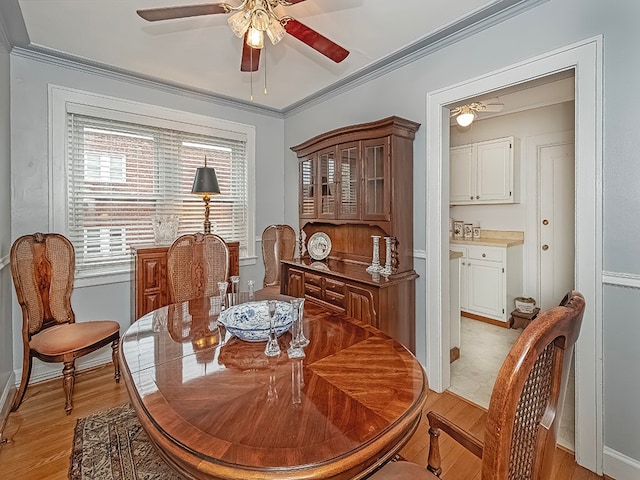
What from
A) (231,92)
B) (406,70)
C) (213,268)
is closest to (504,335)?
(406,70)

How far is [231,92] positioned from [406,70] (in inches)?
73.7

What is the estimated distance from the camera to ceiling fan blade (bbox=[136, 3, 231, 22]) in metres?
1.57

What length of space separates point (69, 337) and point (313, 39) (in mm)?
2549

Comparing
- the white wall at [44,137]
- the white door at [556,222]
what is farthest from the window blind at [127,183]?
the white door at [556,222]

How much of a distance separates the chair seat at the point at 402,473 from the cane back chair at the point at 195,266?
1.94 m

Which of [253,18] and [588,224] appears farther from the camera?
[588,224]

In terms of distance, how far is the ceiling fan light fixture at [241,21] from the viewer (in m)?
1.63

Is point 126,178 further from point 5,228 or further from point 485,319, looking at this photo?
point 485,319

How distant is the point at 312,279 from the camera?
300cm

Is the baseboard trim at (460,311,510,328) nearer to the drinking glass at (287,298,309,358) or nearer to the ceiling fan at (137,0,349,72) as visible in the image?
the drinking glass at (287,298,309,358)

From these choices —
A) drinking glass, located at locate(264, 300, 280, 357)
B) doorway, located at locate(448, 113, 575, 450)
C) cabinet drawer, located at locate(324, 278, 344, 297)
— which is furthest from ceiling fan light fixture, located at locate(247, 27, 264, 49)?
doorway, located at locate(448, 113, 575, 450)

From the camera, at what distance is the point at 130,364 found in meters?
1.24

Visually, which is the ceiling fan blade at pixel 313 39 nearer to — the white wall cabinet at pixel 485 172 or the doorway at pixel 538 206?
the doorway at pixel 538 206

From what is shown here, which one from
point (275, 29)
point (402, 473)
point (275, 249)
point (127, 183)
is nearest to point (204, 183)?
point (127, 183)
